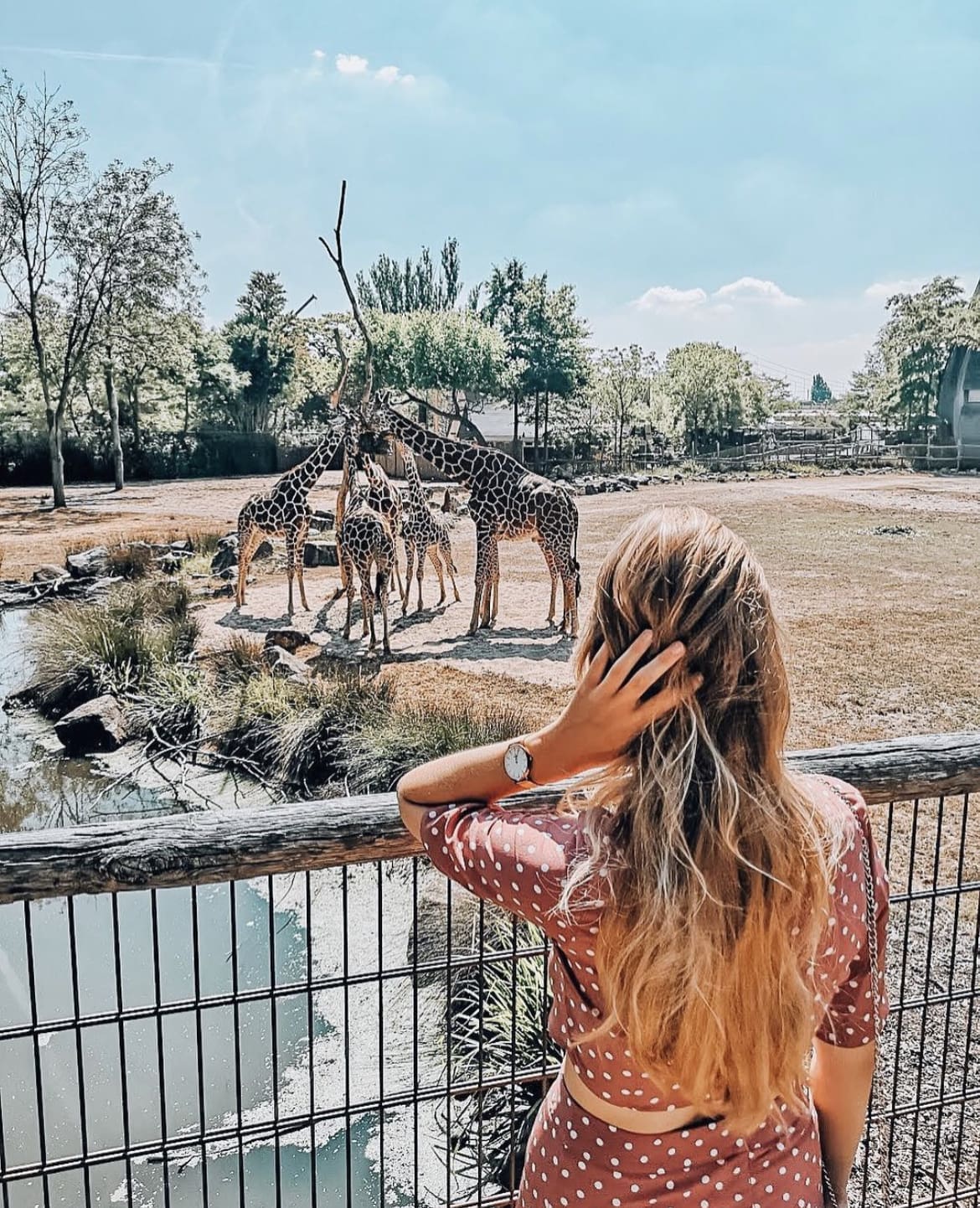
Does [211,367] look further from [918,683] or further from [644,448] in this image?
[918,683]

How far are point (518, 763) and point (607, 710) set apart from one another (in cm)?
14

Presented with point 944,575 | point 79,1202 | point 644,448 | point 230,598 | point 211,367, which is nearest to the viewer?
point 79,1202

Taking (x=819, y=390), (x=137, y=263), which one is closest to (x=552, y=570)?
(x=137, y=263)

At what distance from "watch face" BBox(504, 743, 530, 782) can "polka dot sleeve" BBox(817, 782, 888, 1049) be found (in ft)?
1.03

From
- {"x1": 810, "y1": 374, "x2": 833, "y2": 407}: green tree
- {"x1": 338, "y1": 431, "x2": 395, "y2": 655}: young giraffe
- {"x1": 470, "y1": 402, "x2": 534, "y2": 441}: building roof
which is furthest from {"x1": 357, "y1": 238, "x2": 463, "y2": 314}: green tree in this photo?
{"x1": 810, "y1": 374, "x2": 833, "y2": 407}: green tree

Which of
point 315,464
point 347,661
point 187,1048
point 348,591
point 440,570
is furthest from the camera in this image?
point 440,570

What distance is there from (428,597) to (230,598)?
2112mm

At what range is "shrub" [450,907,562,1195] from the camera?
299cm

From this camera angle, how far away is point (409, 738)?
19.3 feet

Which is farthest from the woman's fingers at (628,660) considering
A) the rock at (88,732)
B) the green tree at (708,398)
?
the green tree at (708,398)

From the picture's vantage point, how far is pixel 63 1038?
377 cm

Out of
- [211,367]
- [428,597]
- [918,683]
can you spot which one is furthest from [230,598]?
[211,367]

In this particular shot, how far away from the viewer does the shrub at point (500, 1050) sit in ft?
9.80

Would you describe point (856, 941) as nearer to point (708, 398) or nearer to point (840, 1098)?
point (840, 1098)
